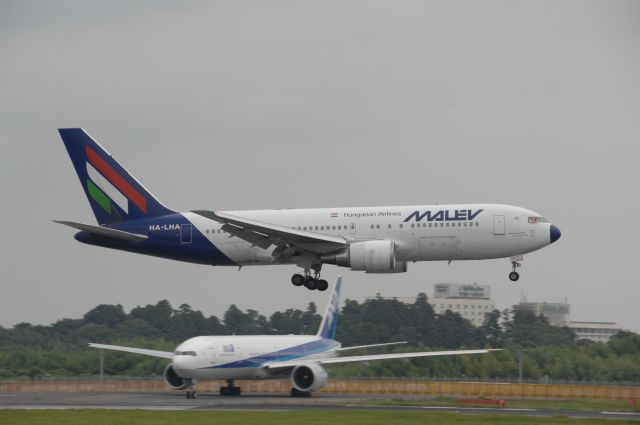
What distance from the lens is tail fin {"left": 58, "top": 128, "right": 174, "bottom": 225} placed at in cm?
6981

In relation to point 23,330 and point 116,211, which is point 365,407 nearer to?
point 116,211

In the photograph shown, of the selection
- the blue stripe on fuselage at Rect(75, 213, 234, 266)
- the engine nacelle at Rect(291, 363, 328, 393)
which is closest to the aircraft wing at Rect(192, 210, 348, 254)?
the blue stripe on fuselage at Rect(75, 213, 234, 266)

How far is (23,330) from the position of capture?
15025 cm

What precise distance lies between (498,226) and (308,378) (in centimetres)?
1656

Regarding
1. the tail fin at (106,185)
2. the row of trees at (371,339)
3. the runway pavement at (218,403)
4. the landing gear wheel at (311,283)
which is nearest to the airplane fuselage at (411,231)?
the landing gear wheel at (311,283)

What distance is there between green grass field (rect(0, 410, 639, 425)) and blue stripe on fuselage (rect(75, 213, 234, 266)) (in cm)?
1186

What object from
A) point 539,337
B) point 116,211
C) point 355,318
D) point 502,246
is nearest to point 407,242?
point 502,246

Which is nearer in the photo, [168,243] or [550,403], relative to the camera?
[550,403]

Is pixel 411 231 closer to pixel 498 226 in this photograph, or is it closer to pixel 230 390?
pixel 498 226

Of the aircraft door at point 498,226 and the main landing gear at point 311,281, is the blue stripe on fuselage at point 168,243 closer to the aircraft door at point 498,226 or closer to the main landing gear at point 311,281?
the main landing gear at point 311,281

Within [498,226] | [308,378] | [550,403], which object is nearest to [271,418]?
[498,226]

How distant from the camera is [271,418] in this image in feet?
174

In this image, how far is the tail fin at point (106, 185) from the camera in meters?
69.8

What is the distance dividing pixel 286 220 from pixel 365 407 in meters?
11.9
